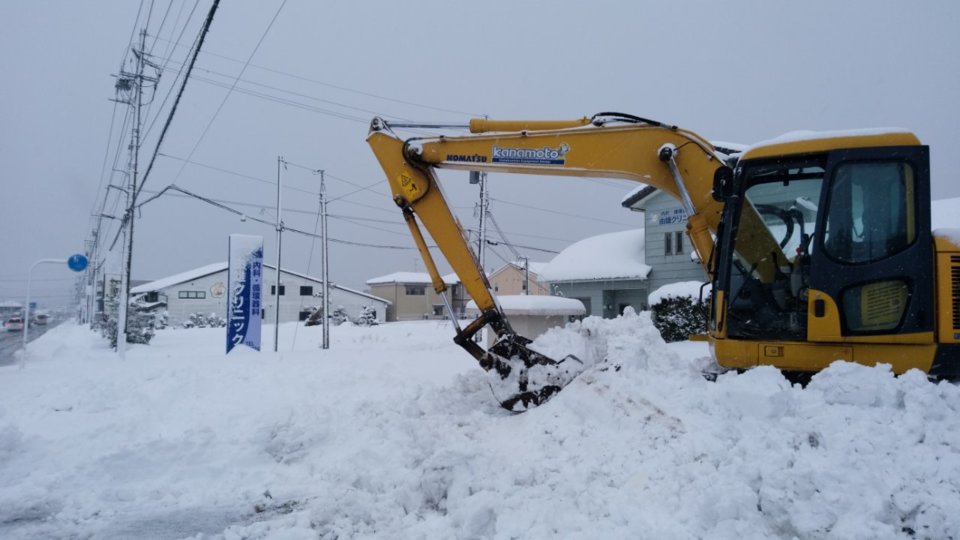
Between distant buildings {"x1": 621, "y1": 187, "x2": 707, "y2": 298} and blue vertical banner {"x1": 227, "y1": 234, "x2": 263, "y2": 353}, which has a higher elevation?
distant buildings {"x1": 621, "y1": 187, "x2": 707, "y2": 298}

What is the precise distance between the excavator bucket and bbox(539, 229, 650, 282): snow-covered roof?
13.1 meters

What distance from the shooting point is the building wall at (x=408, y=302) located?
→ 5369 cm

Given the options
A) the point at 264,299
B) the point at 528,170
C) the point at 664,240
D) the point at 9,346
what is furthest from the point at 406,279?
the point at 528,170

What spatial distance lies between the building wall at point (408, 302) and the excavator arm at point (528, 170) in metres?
46.4

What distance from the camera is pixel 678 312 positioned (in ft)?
44.2

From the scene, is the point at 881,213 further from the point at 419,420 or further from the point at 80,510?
the point at 80,510

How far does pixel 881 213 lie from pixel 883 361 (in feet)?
4.11

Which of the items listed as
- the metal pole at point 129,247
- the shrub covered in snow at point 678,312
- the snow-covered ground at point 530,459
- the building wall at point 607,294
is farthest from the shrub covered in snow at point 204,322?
the snow-covered ground at point 530,459

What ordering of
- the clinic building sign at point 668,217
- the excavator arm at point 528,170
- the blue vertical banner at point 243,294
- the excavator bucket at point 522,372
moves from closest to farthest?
the excavator arm at point 528,170 → the excavator bucket at point 522,372 → the blue vertical banner at point 243,294 → the clinic building sign at point 668,217

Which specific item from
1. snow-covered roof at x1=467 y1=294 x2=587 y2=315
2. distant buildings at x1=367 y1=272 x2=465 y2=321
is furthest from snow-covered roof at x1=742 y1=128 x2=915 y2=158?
distant buildings at x1=367 y1=272 x2=465 y2=321

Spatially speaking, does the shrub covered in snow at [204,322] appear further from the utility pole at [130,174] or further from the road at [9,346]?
the utility pole at [130,174]

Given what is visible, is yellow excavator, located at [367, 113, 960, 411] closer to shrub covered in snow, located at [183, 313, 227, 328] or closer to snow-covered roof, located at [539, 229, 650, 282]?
snow-covered roof, located at [539, 229, 650, 282]

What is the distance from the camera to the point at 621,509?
339 cm

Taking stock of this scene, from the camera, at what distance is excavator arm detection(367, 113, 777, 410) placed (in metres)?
5.99
